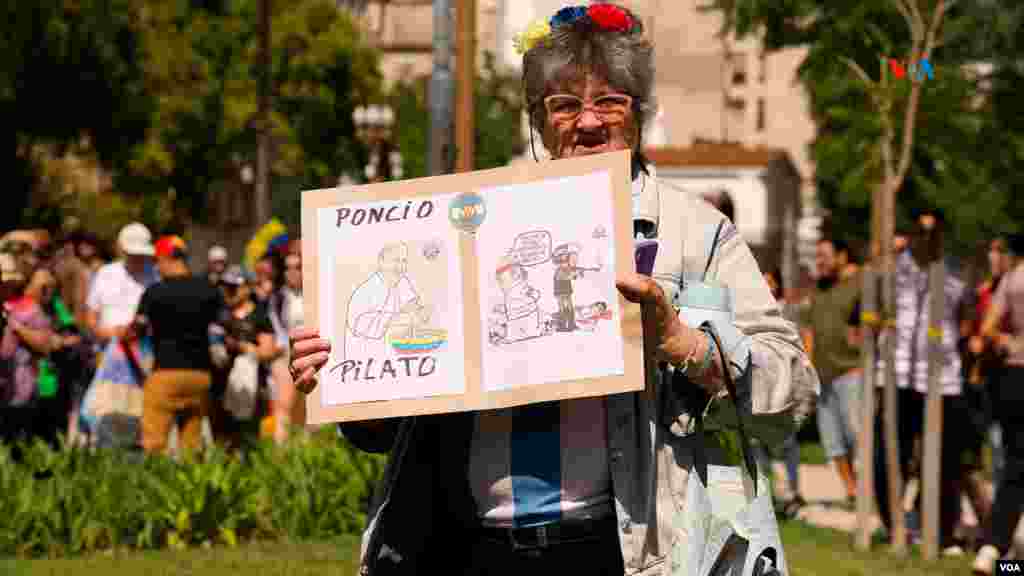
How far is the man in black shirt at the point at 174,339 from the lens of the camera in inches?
475

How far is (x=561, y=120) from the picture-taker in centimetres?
358

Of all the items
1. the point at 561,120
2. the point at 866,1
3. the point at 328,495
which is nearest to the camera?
the point at 561,120

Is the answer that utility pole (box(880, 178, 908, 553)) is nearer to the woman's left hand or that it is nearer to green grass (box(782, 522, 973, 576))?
green grass (box(782, 522, 973, 576))

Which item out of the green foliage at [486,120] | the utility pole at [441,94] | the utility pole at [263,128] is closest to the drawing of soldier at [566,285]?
the utility pole at [441,94]

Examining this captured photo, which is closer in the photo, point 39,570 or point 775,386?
point 775,386

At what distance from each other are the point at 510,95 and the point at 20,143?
18398mm

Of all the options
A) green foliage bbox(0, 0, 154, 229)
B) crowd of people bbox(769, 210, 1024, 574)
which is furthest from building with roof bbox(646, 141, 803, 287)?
crowd of people bbox(769, 210, 1024, 574)

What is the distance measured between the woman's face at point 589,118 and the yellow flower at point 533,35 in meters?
0.16

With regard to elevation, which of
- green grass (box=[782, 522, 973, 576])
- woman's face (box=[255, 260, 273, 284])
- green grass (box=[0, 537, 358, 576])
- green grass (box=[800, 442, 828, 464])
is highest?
woman's face (box=[255, 260, 273, 284])

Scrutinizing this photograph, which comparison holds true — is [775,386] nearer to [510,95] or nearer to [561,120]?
[561,120]

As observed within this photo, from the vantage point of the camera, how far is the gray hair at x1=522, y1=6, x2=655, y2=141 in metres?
3.59

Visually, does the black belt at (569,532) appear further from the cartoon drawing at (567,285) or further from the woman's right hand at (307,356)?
the woman's right hand at (307,356)

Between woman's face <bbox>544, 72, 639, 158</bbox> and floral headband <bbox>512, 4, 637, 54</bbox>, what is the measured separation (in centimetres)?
13

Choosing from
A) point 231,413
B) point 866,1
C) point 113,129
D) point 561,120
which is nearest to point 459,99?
point 866,1
